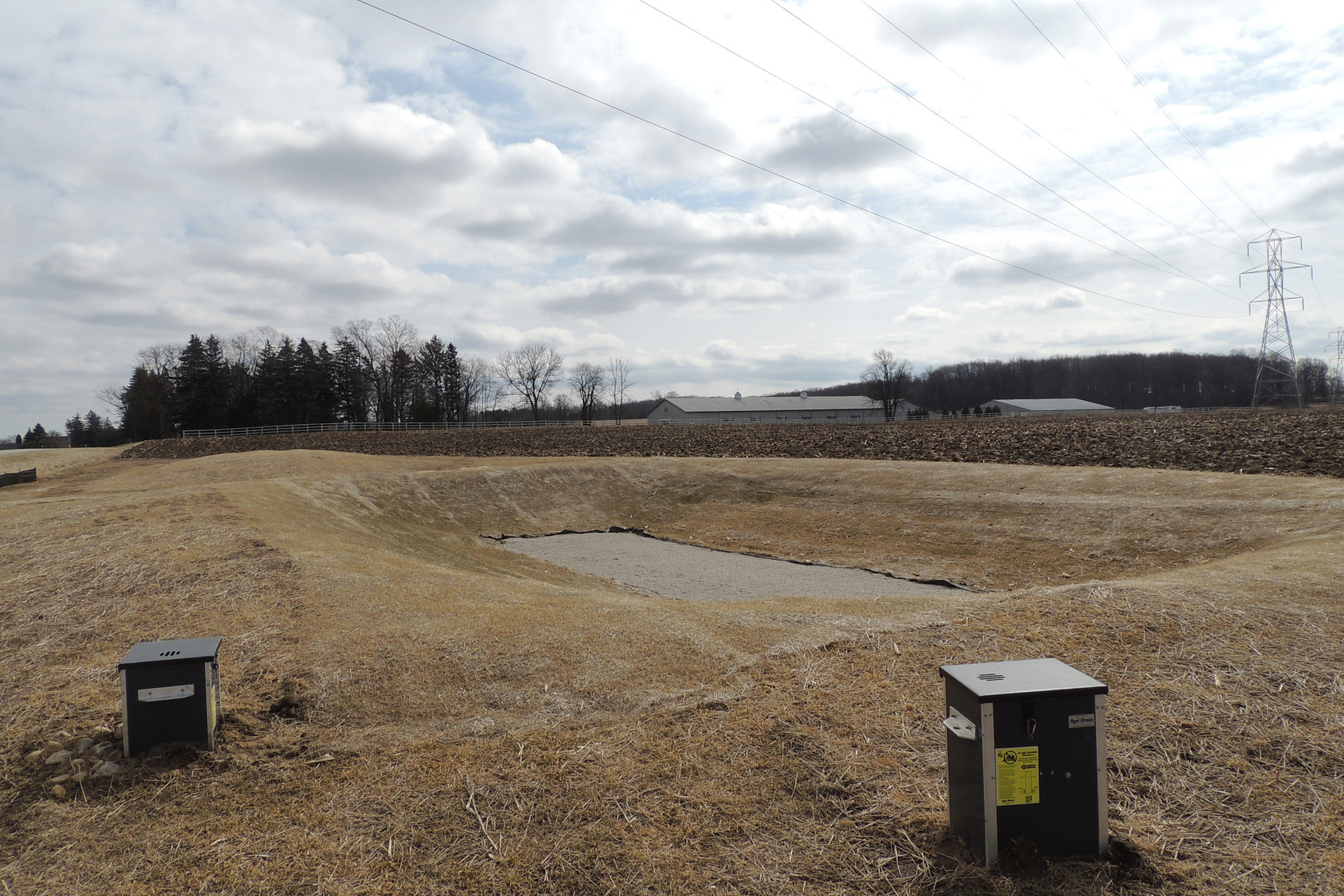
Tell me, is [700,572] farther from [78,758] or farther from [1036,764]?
[1036,764]

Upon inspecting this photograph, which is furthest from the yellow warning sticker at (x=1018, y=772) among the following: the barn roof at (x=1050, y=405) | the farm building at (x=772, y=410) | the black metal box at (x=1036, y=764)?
the barn roof at (x=1050, y=405)

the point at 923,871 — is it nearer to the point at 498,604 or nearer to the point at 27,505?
the point at 498,604

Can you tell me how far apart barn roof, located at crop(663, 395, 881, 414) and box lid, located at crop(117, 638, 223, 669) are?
97.9 metres

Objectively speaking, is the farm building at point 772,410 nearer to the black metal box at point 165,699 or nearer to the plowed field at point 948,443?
the plowed field at point 948,443

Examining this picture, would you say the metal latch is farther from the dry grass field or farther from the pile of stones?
the pile of stones

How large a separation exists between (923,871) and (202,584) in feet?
31.6

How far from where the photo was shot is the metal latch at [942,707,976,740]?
141 inches

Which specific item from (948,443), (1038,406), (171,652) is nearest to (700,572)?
(171,652)

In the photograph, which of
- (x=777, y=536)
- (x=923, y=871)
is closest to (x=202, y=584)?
(x=923, y=871)

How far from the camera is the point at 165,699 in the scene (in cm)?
491

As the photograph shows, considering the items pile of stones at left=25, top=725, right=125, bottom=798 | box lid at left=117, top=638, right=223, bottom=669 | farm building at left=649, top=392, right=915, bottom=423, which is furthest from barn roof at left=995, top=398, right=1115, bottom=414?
pile of stones at left=25, top=725, right=125, bottom=798

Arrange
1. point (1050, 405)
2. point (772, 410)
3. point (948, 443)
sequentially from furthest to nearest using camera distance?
1. point (1050, 405)
2. point (772, 410)
3. point (948, 443)

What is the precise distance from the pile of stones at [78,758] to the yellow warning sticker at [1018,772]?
5.54 meters

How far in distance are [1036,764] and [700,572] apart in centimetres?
1491
